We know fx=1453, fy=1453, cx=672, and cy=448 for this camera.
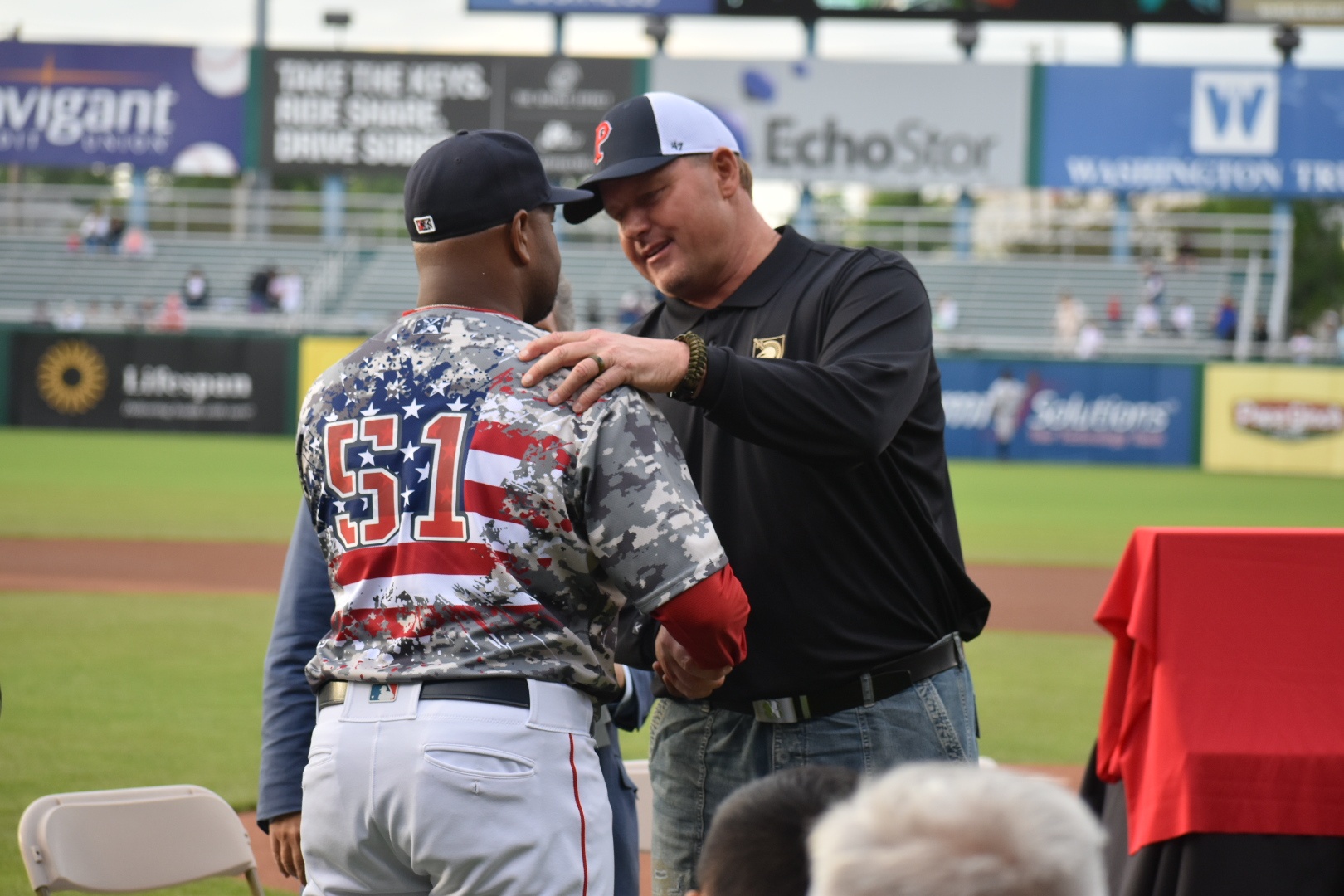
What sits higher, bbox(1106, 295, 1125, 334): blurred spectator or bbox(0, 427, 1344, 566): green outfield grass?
bbox(1106, 295, 1125, 334): blurred spectator

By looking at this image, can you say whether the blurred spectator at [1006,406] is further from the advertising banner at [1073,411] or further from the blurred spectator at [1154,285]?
the blurred spectator at [1154,285]

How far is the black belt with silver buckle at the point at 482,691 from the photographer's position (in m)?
2.20

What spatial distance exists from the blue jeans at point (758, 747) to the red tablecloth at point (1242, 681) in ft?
2.28

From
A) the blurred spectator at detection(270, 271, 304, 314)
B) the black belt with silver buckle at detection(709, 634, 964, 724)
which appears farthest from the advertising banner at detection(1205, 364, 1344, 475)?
the black belt with silver buckle at detection(709, 634, 964, 724)

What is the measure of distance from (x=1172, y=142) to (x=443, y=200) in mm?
36244

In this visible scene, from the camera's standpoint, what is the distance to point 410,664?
7.33ft

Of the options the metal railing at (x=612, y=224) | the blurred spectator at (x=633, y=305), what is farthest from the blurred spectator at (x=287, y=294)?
the blurred spectator at (x=633, y=305)

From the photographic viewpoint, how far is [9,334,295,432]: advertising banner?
30.8 metres

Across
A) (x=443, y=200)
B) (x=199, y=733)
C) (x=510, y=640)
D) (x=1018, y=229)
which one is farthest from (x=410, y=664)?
(x=1018, y=229)

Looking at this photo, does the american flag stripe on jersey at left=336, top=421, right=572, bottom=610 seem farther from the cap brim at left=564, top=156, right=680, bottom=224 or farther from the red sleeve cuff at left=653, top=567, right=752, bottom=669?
the cap brim at left=564, top=156, right=680, bottom=224

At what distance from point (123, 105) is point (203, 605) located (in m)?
29.4

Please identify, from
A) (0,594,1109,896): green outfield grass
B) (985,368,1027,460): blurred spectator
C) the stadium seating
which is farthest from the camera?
the stadium seating

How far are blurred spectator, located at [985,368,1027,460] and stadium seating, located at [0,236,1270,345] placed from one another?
20.5ft

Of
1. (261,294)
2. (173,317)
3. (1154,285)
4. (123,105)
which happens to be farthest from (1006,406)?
(123,105)
